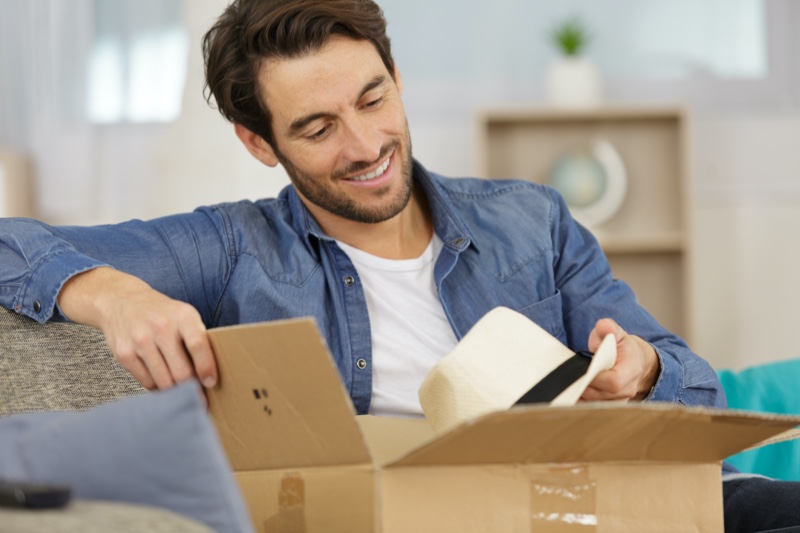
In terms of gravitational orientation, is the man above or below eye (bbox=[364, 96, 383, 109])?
below

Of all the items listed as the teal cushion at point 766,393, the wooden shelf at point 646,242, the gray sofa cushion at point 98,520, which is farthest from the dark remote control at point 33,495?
the wooden shelf at point 646,242

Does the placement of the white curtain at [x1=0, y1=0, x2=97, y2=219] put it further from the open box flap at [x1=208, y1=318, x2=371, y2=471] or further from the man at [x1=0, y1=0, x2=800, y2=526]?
the open box flap at [x1=208, y1=318, x2=371, y2=471]

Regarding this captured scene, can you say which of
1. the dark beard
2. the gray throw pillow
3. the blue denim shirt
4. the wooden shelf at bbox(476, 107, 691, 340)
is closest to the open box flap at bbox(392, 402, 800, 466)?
the gray throw pillow

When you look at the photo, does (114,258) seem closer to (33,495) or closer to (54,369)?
(54,369)

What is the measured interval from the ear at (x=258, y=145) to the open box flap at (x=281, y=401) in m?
0.76

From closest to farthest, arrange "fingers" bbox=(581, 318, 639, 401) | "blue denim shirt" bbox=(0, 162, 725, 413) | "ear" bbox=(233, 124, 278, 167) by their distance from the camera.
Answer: "fingers" bbox=(581, 318, 639, 401) < "blue denim shirt" bbox=(0, 162, 725, 413) < "ear" bbox=(233, 124, 278, 167)

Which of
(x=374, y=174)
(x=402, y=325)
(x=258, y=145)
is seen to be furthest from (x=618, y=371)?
(x=258, y=145)

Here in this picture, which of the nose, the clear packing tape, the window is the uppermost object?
the window

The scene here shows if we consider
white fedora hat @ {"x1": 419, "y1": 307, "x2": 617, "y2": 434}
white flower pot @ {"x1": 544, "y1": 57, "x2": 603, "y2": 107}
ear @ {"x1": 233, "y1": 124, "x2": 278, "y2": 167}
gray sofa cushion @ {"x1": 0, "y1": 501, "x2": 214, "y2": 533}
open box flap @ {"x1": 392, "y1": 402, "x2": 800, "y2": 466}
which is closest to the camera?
gray sofa cushion @ {"x1": 0, "y1": 501, "x2": 214, "y2": 533}

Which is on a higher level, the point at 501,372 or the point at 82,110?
the point at 82,110

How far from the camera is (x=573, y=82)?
10.4 ft

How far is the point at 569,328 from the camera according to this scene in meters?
1.52

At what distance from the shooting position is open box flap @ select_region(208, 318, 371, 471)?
0.79 m

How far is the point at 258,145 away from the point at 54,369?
0.62 metres
